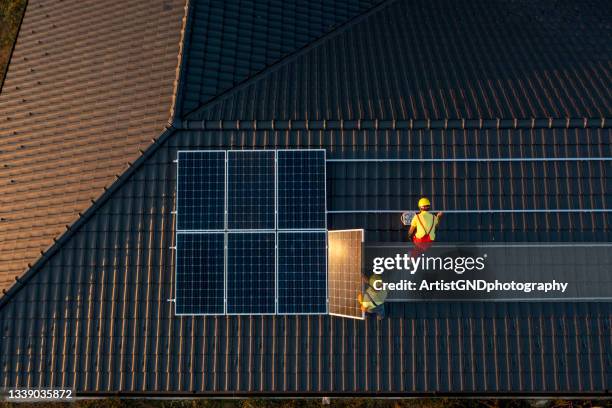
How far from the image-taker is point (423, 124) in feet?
50.8

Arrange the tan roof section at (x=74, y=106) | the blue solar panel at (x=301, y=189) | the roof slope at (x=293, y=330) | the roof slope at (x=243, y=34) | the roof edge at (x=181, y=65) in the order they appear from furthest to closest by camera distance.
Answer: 1. the roof slope at (x=243, y=34)
2. the tan roof section at (x=74, y=106)
3. the roof edge at (x=181, y=65)
4. the blue solar panel at (x=301, y=189)
5. the roof slope at (x=293, y=330)

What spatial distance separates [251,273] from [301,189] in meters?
3.16

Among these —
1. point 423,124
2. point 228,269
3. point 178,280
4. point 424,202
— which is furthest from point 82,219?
point 423,124

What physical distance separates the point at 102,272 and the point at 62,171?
4227 millimetres

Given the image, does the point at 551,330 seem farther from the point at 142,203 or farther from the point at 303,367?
the point at 142,203

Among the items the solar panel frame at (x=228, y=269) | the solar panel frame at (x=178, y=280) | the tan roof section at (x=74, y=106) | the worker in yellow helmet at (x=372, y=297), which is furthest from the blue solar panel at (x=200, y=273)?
the worker in yellow helmet at (x=372, y=297)

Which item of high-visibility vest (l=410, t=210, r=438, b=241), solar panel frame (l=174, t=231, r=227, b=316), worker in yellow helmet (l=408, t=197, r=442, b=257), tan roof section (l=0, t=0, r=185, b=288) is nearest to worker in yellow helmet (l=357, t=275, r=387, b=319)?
worker in yellow helmet (l=408, t=197, r=442, b=257)

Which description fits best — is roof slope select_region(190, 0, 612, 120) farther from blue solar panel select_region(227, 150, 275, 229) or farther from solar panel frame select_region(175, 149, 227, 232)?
blue solar panel select_region(227, 150, 275, 229)

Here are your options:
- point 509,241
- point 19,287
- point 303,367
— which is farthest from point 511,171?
point 19,287

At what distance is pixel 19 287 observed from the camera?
50.7ft

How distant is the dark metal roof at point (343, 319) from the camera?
1486 cm

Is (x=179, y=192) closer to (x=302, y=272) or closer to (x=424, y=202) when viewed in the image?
(x=302, y=272)

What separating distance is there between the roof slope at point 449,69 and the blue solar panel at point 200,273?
423 centimetres

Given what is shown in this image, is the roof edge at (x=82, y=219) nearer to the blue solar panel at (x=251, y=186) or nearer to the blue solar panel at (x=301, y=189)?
the blue solar panel at (x=251, y=186)
